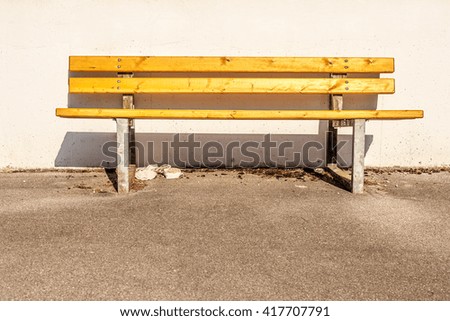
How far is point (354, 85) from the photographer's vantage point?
3.92 metres

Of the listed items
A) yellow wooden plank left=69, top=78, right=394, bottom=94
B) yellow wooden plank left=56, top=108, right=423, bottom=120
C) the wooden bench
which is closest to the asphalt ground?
the wooden bench

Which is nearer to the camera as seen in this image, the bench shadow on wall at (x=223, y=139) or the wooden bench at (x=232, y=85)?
the wooden bench at (x=232, y=85)

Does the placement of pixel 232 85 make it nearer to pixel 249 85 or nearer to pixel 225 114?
pixel 249 85

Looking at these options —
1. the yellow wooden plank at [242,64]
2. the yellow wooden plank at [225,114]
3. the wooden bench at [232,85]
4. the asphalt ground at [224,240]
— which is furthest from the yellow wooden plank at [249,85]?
the asphalt ground at [224,240]

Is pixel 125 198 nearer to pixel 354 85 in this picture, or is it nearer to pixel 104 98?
pixel 104 98

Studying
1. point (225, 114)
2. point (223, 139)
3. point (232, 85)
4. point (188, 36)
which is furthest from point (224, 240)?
point (188, 36)

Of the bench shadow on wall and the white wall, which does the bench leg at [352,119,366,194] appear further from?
the white wall

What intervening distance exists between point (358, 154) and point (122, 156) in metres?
1.82

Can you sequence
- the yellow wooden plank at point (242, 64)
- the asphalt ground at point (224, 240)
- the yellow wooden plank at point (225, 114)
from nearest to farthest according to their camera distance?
the asphalt ground at point (224, 240) < the yellow wooden plank at point (225, 114) < the yellow wooden plank at point (242, 64)

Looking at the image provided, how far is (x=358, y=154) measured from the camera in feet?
11.8

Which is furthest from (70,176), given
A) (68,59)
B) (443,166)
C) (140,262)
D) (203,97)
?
(443,166)

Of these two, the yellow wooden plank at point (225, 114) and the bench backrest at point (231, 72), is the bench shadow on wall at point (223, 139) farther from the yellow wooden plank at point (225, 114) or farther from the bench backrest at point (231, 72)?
the yellow wooden plank at point (225, 114)

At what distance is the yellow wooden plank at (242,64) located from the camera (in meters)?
4.02

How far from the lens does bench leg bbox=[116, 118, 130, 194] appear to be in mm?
3541
